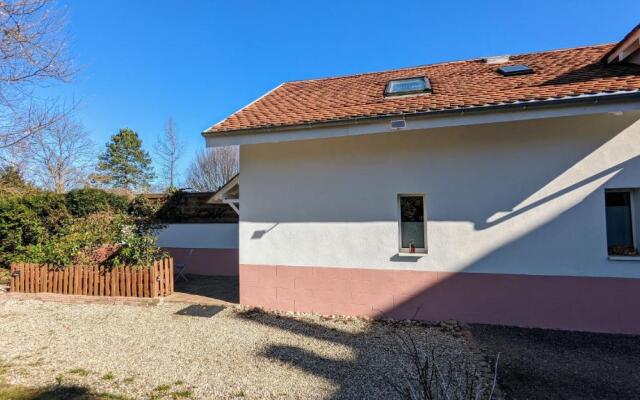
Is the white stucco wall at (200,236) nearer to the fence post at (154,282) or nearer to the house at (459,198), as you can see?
the fence post at (154,282)

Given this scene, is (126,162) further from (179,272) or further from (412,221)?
(412,221)

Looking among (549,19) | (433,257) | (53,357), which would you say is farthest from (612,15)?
(53,357)

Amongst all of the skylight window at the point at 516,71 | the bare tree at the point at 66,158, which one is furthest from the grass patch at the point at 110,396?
the bare tree at the point at 66,158

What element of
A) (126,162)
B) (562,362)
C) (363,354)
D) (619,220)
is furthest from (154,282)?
(126,162)

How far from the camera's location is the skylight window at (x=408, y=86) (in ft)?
23.2

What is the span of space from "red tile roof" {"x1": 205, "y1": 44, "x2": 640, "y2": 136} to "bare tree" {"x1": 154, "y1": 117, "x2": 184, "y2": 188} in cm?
2285

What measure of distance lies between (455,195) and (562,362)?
9.97 feet

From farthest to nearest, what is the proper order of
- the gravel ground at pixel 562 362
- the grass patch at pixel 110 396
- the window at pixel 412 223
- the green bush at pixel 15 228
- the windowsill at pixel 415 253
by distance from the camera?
1. the green bush at pixel 15 228
2. the window at pixel 412 223
3. the windowsill at pixel 415 253
4. the gravel ground at pixel 562 362
5. the grass patch at pixel 110 396

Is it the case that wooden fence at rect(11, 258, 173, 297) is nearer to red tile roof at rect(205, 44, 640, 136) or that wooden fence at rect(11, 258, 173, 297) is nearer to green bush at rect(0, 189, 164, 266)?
green bush at rect(0, 189, 164, 266)

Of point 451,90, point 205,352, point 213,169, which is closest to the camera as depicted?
point 205,352

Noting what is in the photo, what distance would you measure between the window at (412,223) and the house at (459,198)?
1.1 inches

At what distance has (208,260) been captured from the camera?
37.3 ft

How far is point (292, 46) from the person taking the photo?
40.5 ft

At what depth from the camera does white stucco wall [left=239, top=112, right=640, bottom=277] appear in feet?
17.8
